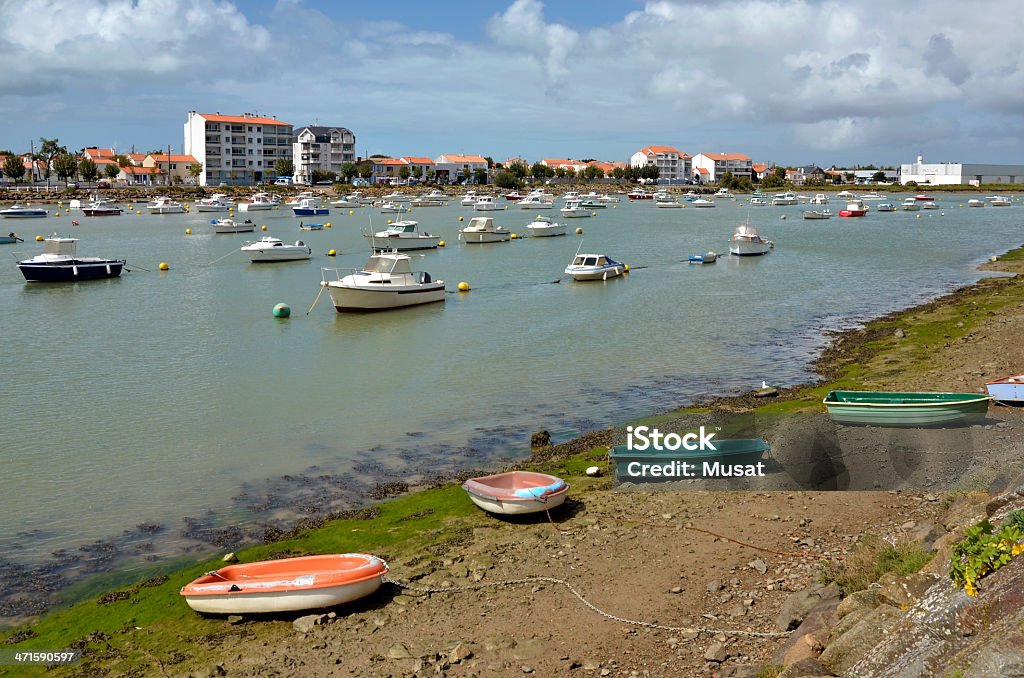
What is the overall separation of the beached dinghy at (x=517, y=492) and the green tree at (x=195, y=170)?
180m

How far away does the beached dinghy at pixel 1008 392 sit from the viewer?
1820 centimetres

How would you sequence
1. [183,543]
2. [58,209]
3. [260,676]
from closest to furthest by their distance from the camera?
[260,676] < [183,543] < [58,209]

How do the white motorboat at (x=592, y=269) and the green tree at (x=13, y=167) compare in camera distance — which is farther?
the green tree at (x=13, y=167)

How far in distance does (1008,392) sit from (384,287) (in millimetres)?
27343

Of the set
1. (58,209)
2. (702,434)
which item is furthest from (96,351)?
(58,209)

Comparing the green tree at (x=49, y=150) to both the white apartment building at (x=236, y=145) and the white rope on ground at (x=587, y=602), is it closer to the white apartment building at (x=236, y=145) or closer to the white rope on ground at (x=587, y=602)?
the white apartment building at (x=236, y=145)

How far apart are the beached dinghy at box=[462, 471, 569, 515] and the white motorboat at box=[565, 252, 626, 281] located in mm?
35966

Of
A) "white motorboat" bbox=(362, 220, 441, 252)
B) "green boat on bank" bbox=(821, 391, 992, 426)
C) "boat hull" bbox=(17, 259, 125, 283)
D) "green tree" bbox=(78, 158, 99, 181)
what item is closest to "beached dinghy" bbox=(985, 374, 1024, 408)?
"green boat on bank" bbox=(821, 391, 992, 426)

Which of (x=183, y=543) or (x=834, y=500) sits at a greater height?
(x=834, y=500)

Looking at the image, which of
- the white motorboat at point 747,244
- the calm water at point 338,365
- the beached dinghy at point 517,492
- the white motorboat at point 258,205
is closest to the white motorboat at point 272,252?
the calm water at point 338,365

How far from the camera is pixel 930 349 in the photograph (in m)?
27.5

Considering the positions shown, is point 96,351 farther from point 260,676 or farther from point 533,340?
point 260,676

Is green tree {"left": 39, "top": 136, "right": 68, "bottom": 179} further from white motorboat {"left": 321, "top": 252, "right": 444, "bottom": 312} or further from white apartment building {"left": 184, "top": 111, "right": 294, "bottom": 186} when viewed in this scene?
white motorboat {"left": 321, "top": 252, "right": 444, "bottom": 312}

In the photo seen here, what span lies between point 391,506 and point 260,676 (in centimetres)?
612
